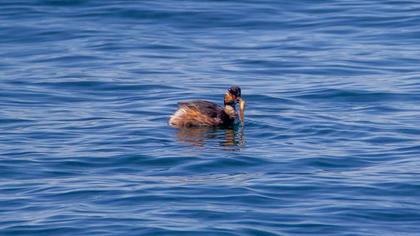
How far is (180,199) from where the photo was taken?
13102mm

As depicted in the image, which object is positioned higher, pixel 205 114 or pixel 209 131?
pixel 205 114

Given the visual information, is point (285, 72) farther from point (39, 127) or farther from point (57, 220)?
point (57, 220)

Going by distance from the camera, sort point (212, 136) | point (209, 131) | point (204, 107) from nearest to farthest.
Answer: point (212, 136)
point (204, 107)
point (209, 131)

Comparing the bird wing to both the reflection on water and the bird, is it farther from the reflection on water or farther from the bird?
the reflection on water

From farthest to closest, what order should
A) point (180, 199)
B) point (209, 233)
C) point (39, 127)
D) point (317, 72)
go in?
point (317, 72) → point (39, 127) → point (180, 199) → point (209, 233)

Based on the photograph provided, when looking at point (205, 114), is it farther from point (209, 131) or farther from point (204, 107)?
point (209, 131)

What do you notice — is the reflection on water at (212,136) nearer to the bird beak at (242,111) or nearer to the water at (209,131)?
the water at (209,131)

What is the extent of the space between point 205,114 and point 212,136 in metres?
0.43

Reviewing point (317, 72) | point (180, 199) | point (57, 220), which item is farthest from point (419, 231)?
point (317, 72)

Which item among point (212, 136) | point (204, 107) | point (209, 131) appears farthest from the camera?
point (209, 131)

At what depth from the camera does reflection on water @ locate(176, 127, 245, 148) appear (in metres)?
16.7

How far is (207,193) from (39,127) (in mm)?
5085

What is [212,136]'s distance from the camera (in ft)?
57.3

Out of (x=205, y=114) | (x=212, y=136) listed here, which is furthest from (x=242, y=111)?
(x=212, y=136)
